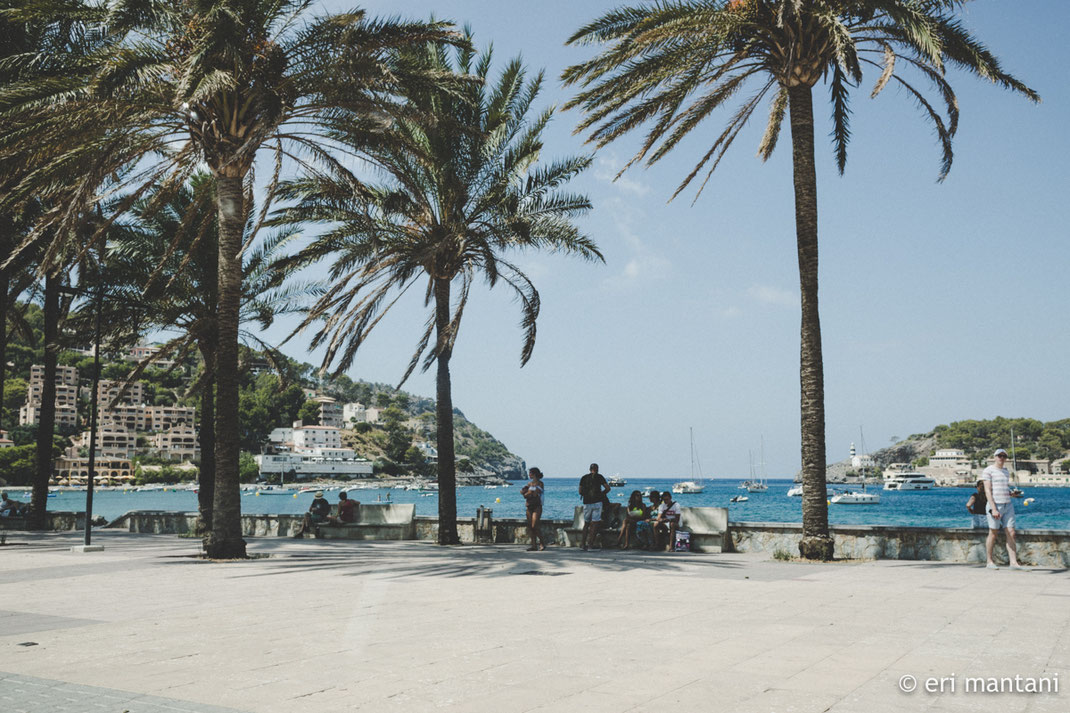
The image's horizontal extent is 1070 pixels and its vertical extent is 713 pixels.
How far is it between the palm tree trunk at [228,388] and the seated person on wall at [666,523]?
778cm

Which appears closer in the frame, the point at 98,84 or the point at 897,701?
the point at 897,701

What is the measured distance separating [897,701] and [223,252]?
14389 millimetres

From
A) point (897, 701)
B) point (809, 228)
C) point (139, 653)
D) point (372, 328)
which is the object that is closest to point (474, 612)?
point (139, 653)

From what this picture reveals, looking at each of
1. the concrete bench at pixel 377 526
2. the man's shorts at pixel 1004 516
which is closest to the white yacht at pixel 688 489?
the concrete bench at pixel 377 526

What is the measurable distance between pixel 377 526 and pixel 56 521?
12990mm

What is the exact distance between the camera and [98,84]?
12688 mm

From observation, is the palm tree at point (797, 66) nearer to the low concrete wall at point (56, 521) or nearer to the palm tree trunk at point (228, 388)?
the palm tree trunk at point (228, 388)

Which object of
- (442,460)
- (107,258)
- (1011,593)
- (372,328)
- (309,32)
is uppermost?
(309,32)

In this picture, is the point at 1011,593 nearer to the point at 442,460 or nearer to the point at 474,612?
the point at 474,612

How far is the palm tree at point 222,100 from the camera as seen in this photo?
1387 cm

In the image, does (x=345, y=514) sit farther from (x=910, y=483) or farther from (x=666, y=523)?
(x=910, y=483)

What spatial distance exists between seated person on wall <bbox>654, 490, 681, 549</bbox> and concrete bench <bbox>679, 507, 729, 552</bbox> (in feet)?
1.00

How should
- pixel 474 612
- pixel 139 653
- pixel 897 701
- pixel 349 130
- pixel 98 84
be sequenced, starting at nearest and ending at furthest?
pixel 897 701, pixel 139 653, pixel 474 612, pixel 98 84, pixel 349 130

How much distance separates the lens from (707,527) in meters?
16.3
